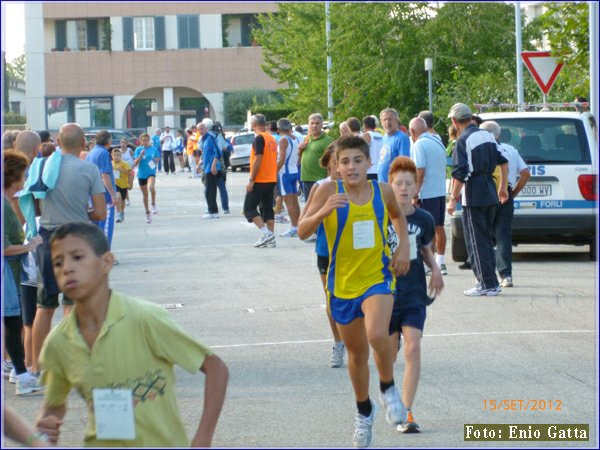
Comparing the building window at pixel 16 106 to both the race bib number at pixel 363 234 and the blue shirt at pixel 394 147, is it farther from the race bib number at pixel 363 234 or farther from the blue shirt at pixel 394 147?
the race bib number at pixel 363 234

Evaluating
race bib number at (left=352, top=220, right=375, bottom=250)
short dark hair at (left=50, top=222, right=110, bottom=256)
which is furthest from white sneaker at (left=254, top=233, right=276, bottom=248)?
short dark hair at (left=50, top=222, right=110, bottom=256)

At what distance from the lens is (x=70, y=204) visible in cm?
966

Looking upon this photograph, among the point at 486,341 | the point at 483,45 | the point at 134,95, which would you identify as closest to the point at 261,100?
the point at 134,95

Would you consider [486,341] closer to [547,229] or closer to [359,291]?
[359,291]

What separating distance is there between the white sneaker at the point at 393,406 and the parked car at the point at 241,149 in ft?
145

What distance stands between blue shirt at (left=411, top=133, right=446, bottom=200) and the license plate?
58.0 inches

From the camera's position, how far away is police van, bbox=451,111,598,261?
616 inches

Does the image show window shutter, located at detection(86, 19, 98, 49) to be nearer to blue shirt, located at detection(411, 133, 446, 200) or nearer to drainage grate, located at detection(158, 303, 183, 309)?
blue shirt, located at detection(411, 133, 446, 200)

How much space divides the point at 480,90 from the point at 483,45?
4.23 metres

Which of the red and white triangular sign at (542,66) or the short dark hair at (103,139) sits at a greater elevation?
the red and white triangular sign at (542,66)

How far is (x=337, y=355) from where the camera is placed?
9.63 m

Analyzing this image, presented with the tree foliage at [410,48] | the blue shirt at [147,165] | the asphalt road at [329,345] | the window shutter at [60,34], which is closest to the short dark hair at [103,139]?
the asphalt road at [329,345]

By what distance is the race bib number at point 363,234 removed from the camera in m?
7.19

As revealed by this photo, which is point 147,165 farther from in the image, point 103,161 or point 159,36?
point 159,36
